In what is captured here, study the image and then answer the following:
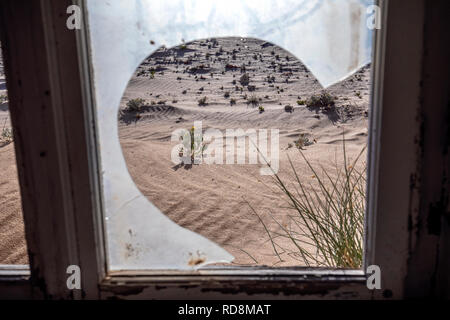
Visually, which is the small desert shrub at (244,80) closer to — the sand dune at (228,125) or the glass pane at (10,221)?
the sand dune at (228,125)

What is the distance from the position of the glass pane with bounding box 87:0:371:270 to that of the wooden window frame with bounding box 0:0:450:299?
87 millimetres

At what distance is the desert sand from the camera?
333 centimetres

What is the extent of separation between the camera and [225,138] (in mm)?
8094

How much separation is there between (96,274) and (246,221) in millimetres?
2792

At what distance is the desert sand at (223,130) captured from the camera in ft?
10.9

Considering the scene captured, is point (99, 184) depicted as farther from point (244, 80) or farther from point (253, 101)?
point (244, 80)

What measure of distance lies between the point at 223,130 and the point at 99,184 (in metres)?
8.23

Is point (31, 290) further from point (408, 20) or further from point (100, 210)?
point (408, 20)

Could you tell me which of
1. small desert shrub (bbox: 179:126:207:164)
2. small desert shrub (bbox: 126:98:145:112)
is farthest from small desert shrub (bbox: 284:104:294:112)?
small desert shrub (bbox: 179:126:207:164)

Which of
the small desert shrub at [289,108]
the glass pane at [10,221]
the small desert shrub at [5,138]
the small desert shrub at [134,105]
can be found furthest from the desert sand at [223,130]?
the small desert shrub at [5,138]

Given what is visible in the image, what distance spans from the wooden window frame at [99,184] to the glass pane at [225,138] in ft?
0.29

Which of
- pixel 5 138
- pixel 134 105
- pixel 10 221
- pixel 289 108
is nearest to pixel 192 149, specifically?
pixel 5 138

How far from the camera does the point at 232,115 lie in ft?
34.7

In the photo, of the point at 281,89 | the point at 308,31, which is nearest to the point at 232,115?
the point at 281,89
